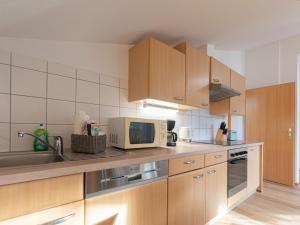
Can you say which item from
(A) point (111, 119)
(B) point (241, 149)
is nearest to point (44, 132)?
(A) point (111, 119)

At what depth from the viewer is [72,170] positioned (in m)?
0.86

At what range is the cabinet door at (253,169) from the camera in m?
2.34

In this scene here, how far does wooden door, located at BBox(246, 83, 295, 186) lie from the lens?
9.59 ft

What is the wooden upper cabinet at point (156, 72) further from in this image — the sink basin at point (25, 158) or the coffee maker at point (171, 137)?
the sink basin at point (25, 158)

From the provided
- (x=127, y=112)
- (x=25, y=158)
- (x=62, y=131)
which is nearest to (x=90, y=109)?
(x=62, y=131)

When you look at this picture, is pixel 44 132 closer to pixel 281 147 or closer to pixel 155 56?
pixel 155 56

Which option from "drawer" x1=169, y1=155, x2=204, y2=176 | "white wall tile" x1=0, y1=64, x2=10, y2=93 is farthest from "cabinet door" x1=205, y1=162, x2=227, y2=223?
"white wall tile" x1=0, y1=64, x2=10, y2=93

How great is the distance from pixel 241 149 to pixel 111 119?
5.11 ft

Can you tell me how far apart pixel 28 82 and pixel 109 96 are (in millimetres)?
654

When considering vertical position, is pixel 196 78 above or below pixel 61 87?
above

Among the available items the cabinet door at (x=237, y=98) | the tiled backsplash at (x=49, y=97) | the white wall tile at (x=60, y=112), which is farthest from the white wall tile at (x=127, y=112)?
the cabinet door at (x=237, y=98)

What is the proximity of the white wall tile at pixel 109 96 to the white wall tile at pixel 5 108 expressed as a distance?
0.69 metres

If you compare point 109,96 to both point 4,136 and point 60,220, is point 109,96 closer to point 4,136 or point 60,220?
point 4,136

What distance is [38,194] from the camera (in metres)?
0.78
